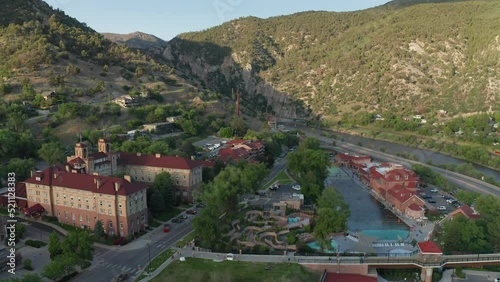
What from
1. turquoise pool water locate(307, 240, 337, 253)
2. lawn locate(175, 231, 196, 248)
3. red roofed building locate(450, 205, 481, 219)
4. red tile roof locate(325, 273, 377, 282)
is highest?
red roofed building locate(450, 205, 481, 219)

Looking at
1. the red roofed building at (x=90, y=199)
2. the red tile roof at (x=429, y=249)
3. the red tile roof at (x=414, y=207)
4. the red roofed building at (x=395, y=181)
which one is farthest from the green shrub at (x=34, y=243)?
the red roofed building at (x=395, y=181)

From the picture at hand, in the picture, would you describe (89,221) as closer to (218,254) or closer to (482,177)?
(218,254)

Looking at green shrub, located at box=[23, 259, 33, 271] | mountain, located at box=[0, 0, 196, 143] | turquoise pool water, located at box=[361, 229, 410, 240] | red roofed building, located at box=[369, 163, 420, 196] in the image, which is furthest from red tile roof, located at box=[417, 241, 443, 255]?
mountain, located at box=[0, 0, 196, 143]

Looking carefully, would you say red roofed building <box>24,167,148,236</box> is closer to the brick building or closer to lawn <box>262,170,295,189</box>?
the brick building

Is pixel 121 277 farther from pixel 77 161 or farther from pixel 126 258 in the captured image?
pixel 77 161

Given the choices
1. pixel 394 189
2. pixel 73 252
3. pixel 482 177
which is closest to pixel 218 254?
pixel 73 252

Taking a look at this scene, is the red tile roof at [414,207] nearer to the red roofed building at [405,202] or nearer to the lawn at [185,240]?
the red roofed building at [405,202]
